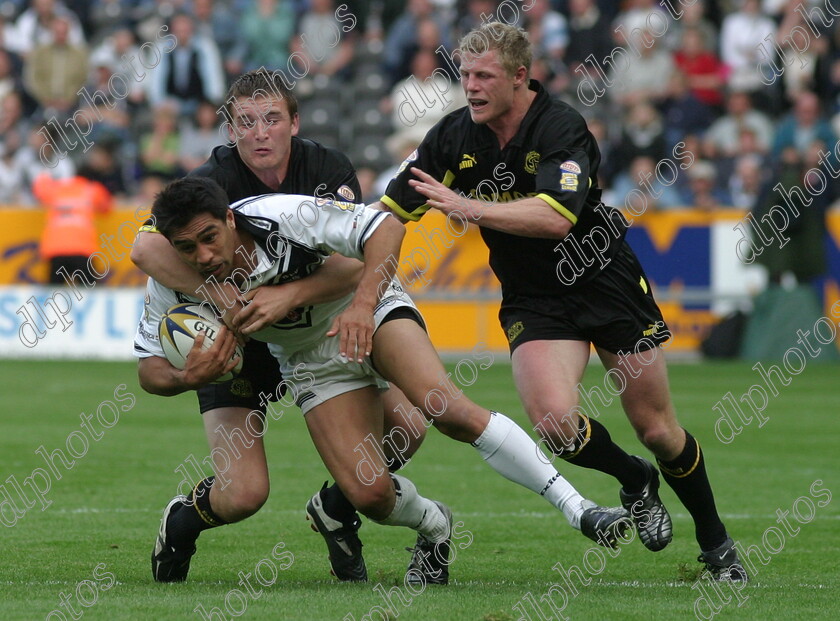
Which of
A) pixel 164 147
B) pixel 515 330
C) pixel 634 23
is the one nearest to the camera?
pixel 515 330

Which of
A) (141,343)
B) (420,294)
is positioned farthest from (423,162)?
(420,294)

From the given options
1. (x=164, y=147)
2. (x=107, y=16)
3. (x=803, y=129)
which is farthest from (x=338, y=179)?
(x=107, y=16)

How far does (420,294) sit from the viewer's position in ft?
54.1

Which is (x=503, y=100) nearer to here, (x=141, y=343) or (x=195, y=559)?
(x=141, y=343)

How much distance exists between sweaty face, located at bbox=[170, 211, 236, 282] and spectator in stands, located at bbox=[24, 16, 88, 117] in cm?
1386

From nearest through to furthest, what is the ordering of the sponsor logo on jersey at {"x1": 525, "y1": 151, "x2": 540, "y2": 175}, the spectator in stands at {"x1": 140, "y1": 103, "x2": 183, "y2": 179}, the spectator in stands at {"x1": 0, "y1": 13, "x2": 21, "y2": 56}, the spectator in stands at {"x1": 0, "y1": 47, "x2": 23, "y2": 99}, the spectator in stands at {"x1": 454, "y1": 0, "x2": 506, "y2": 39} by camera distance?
the sponsor logo on jersey at {"x1": 525, "y1": 151, "x2": 540, "y2": 175} → the spectator in stands at {"x1": 140, "y1": 103, "x2": 183, "y2": 179} → the spectator in stands at {"x1": 454, "y1": 0, "x2": 506, "y2": 39} → the spectator in stands at {"x1": 0, "y1": 47, "x2": 23, "y2": 99} → the spectator in stands at {"x1": 0, "y1": 13, "x2": 21, "y2": 56}

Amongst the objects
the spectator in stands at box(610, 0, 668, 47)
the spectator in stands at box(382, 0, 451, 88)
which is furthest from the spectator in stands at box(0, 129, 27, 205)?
the spectator in stands at box(610, 0, 668, 47)

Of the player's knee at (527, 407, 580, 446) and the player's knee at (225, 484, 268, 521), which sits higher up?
the player's knee at (527, 407, 580, 446)

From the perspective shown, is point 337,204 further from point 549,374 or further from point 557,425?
point 557,425

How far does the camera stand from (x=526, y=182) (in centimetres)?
611

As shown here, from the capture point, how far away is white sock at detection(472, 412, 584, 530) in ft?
18.4

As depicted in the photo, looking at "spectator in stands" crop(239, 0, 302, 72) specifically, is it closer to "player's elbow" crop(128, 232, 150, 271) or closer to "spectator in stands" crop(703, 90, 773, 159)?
"spectator in stands" crop(703, 90, 773, 159)

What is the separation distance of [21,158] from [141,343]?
514 inches

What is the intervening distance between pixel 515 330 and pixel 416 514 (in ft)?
3.09
